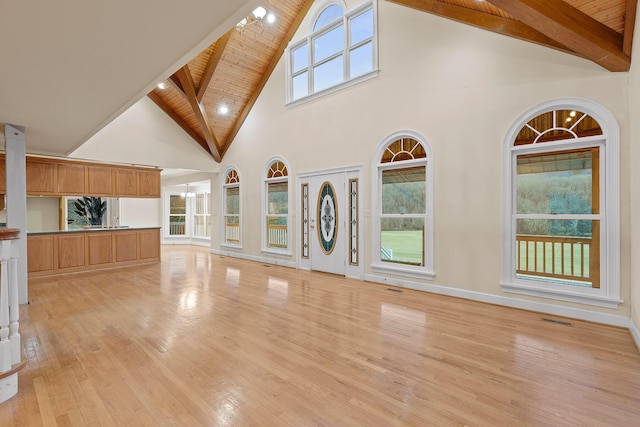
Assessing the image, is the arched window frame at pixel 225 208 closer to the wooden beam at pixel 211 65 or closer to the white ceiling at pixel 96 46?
the wooden beam at pixel 211 65

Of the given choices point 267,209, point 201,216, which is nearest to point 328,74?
point 267,209

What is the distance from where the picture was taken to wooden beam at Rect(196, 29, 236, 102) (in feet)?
19.7

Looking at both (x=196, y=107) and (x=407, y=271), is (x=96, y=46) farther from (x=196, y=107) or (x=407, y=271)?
(x=196, y=107)

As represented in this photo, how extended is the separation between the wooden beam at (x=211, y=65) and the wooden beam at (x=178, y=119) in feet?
4.68

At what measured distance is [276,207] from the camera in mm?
7227

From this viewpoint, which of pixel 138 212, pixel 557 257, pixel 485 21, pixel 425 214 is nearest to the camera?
pixel 557 257

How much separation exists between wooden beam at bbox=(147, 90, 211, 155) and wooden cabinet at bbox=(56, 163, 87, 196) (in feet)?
7.53

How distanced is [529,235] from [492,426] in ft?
9.45

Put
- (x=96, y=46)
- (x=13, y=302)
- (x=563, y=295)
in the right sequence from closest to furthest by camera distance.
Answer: (x=96, y=46)
(x=13, y=302)
(x=563, y=295)

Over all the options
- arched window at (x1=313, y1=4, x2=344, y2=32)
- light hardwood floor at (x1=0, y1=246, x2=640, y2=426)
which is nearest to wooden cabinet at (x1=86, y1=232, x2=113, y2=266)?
light hardwood floor at (x1=0, y1=246, x2=640, y2=426)

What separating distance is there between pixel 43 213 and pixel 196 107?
13.4 ft

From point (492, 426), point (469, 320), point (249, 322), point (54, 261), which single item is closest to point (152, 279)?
point (54, 261)

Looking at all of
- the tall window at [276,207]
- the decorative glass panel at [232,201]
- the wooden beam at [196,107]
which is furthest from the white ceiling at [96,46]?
the decorative glass panel at [232,201]

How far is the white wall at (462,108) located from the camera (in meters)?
3.50
